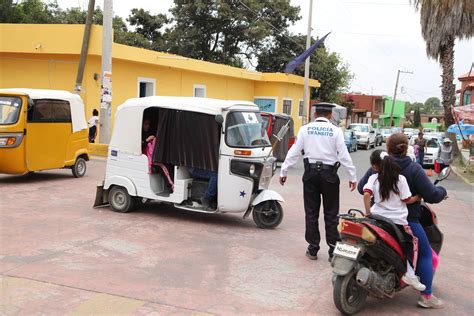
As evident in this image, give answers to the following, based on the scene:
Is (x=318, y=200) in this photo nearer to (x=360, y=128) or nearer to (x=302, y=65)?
(x=360, y=128)

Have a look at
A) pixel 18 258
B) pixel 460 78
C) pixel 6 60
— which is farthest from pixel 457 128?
pixel 460 78

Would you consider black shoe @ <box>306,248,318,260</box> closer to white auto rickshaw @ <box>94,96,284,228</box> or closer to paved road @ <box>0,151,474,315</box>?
paved road @ <box>0,151,474,315</box>

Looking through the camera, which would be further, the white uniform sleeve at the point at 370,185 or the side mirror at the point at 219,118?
the side mirror at the point at 219,118

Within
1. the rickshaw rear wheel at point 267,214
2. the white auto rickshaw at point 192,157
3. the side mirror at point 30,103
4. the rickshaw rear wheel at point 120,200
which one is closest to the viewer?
the white auto rickshaw at point 192,157

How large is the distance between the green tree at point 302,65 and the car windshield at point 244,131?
3186 cm

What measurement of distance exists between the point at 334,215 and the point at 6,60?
57.5ft

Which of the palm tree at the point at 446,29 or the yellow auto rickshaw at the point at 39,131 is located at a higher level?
the palm tree at the point at 446,29

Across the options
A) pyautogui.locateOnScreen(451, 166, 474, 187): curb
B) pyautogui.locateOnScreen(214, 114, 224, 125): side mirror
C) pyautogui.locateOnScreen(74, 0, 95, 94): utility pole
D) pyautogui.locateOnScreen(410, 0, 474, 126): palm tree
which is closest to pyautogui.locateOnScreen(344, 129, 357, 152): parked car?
pyautogui.locateOnScreen(410, 0, 474, 126): palm tree

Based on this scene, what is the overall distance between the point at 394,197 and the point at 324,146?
4.80ft

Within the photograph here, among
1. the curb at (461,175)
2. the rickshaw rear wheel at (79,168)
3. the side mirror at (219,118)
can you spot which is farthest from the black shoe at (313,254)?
the curb at (461,175)

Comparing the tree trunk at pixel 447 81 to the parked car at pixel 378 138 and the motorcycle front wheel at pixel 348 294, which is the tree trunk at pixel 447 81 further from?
the motorcycle front wheel at pixel 348 294

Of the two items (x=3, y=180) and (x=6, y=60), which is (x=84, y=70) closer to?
(x=6, y=60)

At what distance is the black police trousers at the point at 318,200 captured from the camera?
6020mm

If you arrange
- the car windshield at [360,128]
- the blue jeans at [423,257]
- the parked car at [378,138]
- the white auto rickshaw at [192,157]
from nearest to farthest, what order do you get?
the blue jeans at [423,257]
the white auto rickshaw at [192,157]
the car windshield at [360,128]
the parked car at [378,138]
